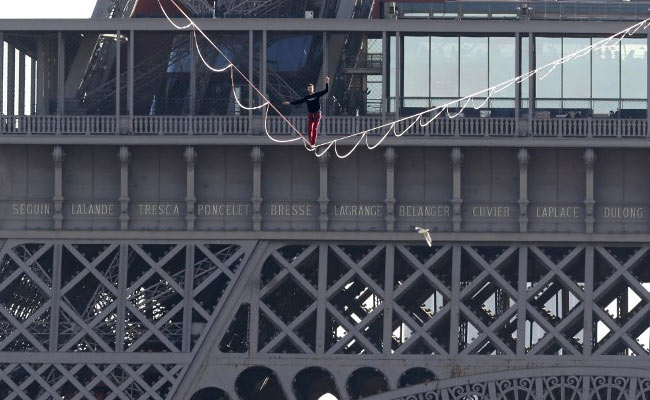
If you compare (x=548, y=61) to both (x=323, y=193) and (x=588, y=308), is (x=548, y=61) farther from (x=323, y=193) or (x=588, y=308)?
(x=323, y=193)

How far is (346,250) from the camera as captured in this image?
60375 millimetres

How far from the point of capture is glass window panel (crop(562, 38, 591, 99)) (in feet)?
198

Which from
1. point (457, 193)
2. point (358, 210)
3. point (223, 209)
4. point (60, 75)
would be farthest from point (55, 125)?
point (457, 193)

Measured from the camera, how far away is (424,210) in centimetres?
5997

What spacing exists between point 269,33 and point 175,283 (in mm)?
6514

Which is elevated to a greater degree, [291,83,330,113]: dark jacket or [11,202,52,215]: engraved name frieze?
[291,83,330,113]: dark jacket

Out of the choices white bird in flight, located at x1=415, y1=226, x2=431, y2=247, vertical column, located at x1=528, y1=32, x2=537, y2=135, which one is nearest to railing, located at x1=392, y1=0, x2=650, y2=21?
vertical column, located at x1=528, y1=32, x2=537, y2=135

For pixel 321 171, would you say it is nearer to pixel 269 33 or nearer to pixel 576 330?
pixel 269 33

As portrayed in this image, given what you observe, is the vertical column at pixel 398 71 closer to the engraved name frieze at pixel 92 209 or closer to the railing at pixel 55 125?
the railing at pixel 55 125

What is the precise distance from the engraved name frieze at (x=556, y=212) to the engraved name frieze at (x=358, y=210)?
3.79 meters

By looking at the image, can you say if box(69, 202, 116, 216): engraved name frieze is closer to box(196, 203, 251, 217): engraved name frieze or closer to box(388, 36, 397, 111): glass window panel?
box(196, 203, 251, 217): engraved name frieze

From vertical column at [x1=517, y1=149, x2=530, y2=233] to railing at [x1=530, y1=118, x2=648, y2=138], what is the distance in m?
0.60

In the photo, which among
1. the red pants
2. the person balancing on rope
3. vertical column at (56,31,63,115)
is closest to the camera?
the person balancing on rope

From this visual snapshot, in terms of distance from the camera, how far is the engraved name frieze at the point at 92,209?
198 feet
